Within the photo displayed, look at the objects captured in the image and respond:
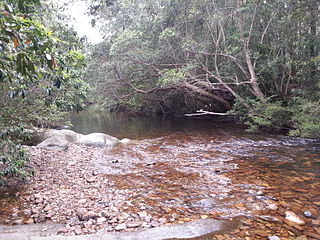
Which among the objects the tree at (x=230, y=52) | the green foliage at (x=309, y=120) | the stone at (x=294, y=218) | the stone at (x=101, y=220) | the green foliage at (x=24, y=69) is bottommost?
the stone at (x=294, y=218)

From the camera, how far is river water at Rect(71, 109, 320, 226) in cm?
383

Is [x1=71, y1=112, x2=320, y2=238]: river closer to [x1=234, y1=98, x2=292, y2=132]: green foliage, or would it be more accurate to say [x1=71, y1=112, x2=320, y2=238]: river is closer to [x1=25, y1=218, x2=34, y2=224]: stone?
[x1=234, y1=98, x2=292, y2=132]: green foliage

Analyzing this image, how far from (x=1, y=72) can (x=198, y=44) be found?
10455mm

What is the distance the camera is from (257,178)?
16.6ft

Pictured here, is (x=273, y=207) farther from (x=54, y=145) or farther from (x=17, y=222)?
(x=54, y=145)

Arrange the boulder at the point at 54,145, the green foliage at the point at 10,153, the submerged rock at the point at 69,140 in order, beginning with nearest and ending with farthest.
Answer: the green foliage at the point at 10,153, the boulder at the point at 54,145, the submerged rock at the point at 69,140

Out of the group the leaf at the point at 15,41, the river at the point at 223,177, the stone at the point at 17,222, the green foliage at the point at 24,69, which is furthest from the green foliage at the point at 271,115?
the leaf at the point at 15,41

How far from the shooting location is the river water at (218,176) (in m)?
3.83

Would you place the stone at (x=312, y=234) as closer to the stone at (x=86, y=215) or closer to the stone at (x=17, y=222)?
the stone at (x=86, y=215)

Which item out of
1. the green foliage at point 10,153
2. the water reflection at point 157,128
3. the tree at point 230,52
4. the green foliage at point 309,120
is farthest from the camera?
the water reflection at point 157,128

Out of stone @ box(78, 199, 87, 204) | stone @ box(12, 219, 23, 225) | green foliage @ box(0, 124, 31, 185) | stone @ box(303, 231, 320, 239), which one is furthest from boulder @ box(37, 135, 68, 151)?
stone @ box(303, 231, 320, 239)

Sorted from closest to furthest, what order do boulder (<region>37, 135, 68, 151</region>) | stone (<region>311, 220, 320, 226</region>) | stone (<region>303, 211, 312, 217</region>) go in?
stone (<region>311, 220, 320, 226</region>) → stone (<region>303, 211, 312, 217</region>) → boulder (<region>37, 135, 68, 151</region>)

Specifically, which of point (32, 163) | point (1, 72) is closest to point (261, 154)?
point (32, 163)

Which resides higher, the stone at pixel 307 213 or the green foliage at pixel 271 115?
the green foliage at pixel 271 115
